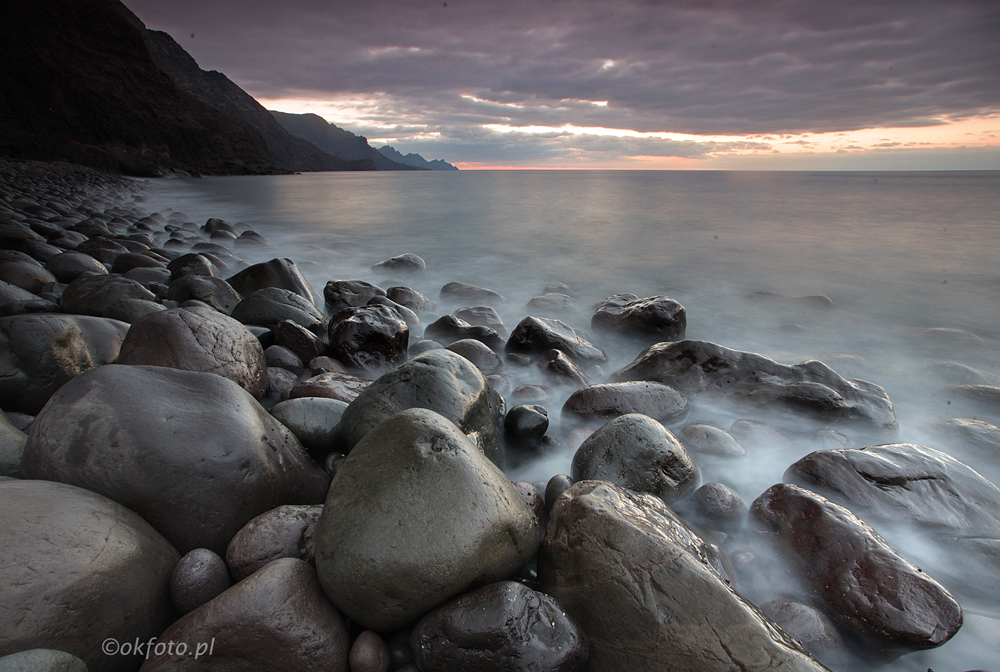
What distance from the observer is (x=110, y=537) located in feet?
5.18

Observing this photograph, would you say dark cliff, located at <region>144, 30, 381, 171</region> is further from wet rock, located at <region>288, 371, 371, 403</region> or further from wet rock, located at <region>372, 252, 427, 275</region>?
wet rock, located at <region>288, 371, 371, 403</region>

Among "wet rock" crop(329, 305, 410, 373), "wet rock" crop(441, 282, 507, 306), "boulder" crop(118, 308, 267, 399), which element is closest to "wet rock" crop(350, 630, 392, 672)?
"boulder" crop(118, 308, 267, 399)

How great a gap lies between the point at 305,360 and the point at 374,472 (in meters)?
2.37

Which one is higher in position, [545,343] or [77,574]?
[77,574]

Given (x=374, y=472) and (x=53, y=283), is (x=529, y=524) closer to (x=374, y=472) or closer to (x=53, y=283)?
(x=374, y=472)

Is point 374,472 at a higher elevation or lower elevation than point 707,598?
higher

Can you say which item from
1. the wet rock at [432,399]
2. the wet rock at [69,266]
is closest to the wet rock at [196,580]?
the wet rock at [432,399]

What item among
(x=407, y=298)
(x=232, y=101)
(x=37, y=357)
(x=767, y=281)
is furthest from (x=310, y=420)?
(x=232, y=101)

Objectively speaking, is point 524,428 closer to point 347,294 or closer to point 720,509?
point 720,509

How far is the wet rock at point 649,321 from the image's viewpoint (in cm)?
523

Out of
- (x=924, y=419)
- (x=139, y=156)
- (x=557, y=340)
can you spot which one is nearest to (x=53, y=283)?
(x=557, y=340)

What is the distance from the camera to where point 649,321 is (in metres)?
5.23

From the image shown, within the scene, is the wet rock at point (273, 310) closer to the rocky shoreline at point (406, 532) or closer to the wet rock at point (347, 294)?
the wet rock at point (347, 294)

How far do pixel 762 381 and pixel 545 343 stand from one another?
1851 mm
